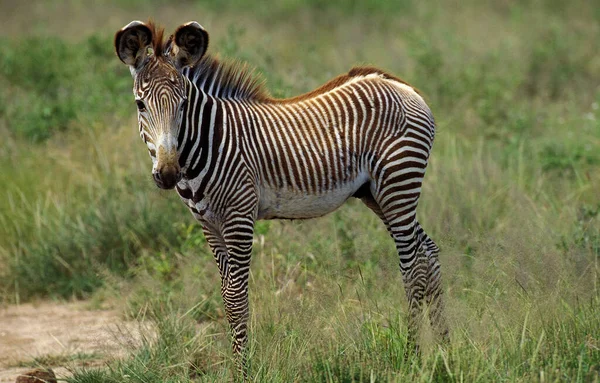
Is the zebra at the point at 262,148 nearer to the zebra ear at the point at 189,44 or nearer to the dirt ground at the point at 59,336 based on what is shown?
the zebra ear at the point at 189,44

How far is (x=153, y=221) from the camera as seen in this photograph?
863 centimetres

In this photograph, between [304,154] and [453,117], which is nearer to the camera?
[304,154]

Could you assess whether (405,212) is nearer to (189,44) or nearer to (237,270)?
(237,270)

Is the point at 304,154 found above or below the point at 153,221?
above

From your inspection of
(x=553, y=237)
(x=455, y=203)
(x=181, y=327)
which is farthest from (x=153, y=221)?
(x=553, y=237)

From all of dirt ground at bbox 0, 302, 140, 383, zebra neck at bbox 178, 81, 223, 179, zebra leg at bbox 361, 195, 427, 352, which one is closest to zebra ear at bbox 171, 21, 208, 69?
zebra neck at bbox 178, 81, 223, 179

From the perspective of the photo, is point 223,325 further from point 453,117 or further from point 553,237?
point 453,117

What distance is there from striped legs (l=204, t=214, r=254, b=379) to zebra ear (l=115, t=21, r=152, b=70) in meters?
1.16

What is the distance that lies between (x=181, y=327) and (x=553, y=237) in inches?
120

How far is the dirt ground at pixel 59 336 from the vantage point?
6609 mm

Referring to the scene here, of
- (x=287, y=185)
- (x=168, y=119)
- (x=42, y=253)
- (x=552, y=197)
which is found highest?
(x=168, y=119)

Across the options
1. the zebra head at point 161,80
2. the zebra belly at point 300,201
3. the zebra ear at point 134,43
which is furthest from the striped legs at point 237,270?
the zebra ear at point 134,43

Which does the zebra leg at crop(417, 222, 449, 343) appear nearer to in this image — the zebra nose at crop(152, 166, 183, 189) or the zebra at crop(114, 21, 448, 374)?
the zebra at crop(114, 21, 448, 374)

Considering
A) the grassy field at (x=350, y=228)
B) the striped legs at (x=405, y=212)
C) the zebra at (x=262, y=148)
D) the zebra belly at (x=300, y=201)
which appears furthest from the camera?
the striped legs at (x=405, y=212)
